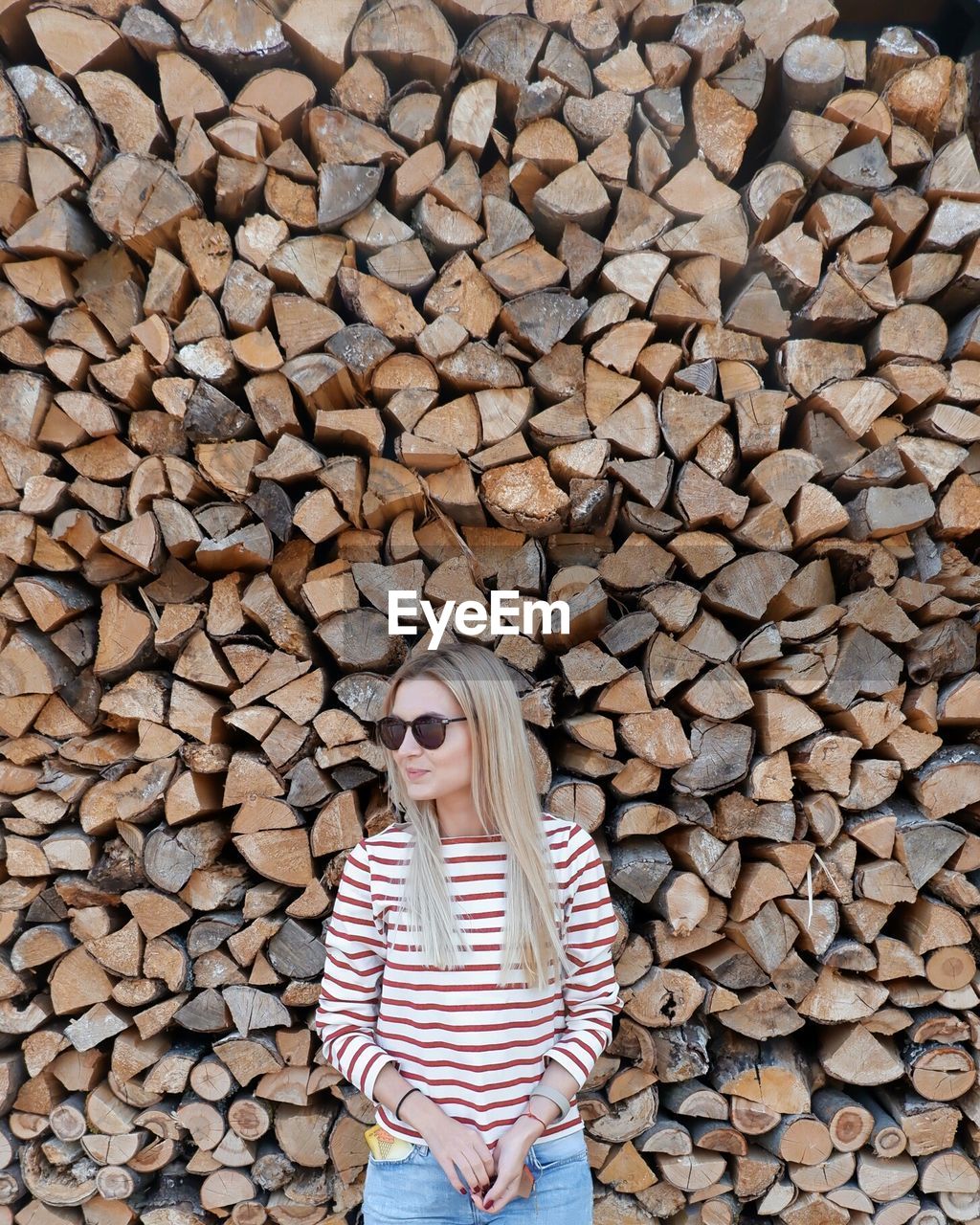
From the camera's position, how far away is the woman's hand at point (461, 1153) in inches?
48.4

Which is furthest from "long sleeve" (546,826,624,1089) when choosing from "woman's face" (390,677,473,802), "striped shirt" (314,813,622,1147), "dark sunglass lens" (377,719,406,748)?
"dark sunglass lens" (377,719,406,748)

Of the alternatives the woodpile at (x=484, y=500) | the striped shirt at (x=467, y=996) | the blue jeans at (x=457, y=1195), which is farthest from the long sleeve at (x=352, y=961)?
the woodpile at (x=484, y=500)

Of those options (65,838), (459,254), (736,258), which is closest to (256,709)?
(65,838)

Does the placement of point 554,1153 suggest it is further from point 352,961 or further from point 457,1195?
point 352,961

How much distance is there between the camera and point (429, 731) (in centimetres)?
139

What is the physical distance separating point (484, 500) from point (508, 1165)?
1255 mm

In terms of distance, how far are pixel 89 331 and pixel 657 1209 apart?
8.21ft

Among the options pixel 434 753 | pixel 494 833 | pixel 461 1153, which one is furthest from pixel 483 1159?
pixel 434 753

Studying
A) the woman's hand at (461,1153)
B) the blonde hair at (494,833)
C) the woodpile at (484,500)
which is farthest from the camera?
the woodpile at (484,500)

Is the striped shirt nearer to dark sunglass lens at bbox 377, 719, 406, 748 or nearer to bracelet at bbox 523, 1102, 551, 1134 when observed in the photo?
bracelet at bbox 523, 1102, 551, 1134

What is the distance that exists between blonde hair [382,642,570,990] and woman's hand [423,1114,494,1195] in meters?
0.23

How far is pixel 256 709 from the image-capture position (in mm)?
1841

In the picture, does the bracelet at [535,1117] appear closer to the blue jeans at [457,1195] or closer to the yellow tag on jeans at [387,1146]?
the blue jeans at [457,1195]

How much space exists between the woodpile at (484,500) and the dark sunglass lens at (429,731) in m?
0.45
